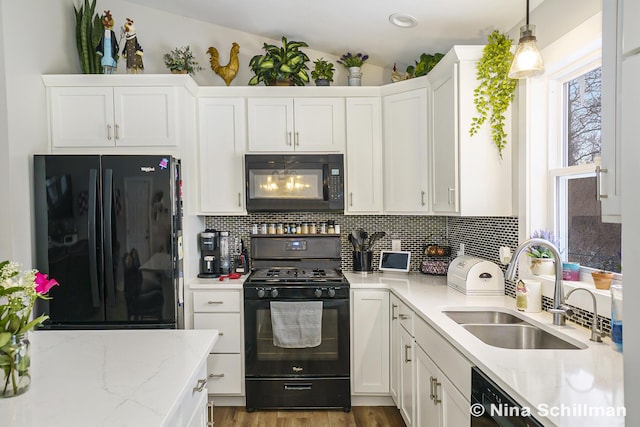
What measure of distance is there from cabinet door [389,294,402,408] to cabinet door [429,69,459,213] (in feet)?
2.33

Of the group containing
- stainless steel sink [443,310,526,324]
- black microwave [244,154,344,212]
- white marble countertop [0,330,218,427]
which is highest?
black microwave [244,154,344,212]

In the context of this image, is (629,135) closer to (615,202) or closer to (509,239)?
(615,202)

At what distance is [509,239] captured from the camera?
251 centimetres

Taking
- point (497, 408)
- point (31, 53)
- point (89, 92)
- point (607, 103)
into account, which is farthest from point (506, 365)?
point (31, 53)

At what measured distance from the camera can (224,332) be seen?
293 cm

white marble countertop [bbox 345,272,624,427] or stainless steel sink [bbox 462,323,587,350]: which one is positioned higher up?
white marble countertop [bbox 345,272,624,427]

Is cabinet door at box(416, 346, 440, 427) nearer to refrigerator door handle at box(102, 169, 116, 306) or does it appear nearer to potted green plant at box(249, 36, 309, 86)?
refrigerator door handle at box(102, 169, 116, 306)

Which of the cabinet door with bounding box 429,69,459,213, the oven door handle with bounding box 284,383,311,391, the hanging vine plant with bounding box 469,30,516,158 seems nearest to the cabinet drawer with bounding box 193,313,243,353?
the oven door handle with bounding box 284,383,311,391

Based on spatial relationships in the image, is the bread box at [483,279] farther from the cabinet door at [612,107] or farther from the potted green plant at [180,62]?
the potted green plant at [180,62]

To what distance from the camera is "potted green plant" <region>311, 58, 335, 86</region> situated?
128 inches

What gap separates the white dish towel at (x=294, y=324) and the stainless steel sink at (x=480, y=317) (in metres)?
1.02

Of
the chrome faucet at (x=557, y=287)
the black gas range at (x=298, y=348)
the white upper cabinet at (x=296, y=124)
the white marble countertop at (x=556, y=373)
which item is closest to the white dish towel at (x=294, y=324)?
the black gas range at (x=298, y=348)

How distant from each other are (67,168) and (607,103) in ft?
8.94

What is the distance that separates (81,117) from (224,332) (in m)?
1.77
